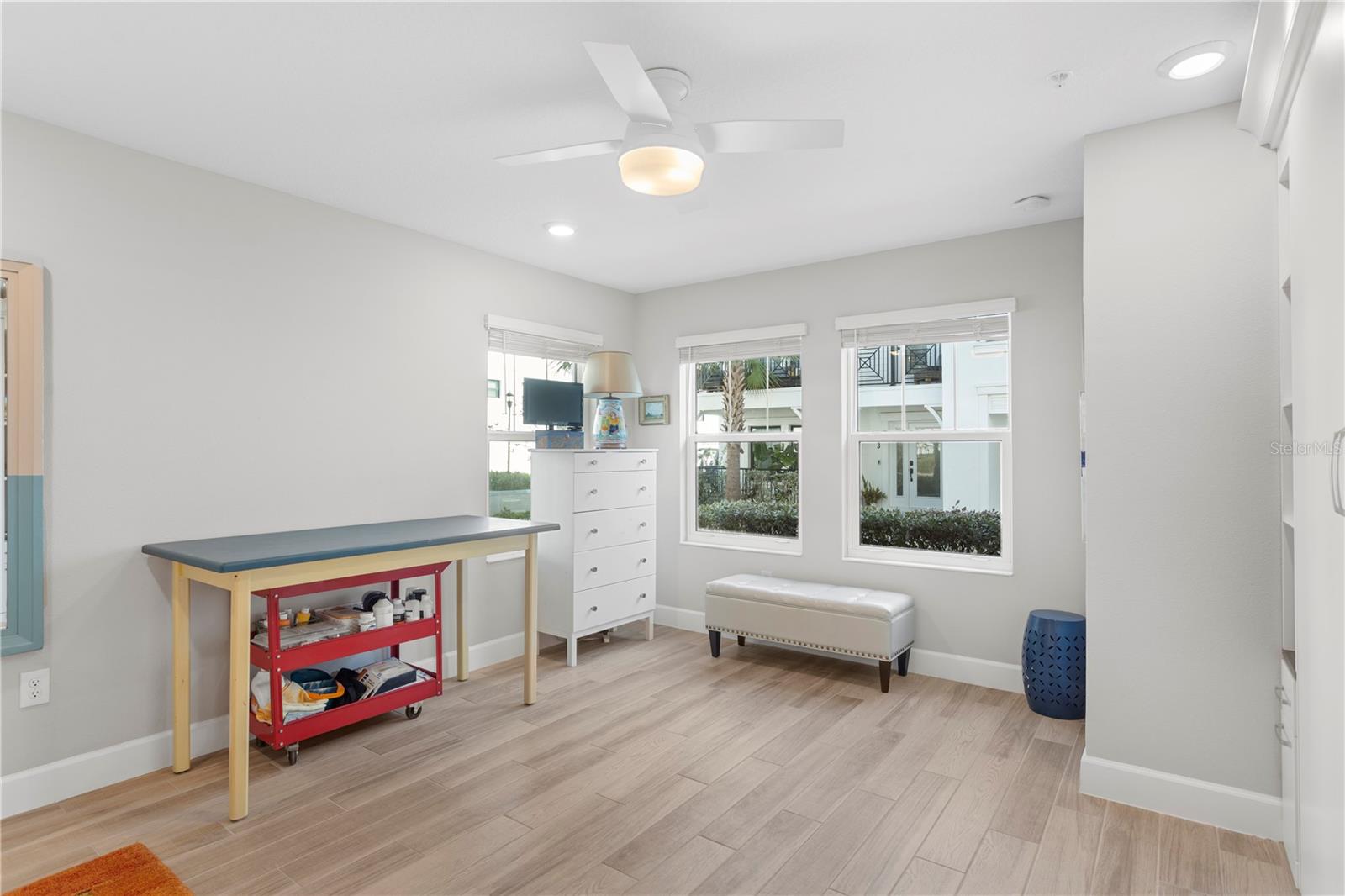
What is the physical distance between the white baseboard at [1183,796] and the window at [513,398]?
317cm

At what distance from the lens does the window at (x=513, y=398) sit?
4.20 m

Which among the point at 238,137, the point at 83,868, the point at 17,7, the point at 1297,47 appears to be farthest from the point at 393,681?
the point at 1297,47

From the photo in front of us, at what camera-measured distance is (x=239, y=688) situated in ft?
7.84

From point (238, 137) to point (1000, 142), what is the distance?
9.47 feet

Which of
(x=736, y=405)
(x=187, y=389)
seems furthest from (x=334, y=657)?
(x=736, y=405)

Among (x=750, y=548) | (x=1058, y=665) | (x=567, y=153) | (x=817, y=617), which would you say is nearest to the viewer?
(x=567, y=153)

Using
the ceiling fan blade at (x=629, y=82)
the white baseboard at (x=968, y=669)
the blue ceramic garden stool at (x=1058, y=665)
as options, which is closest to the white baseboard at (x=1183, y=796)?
the blue ceramic garden stool at (x=1058, y=665)

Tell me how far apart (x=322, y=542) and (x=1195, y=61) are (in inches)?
134

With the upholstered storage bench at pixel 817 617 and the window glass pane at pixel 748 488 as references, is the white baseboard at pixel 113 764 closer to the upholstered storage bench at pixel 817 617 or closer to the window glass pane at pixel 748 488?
the upholstered storage bench at pixel 817 617

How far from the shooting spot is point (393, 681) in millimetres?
3154

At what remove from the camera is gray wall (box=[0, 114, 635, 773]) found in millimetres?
2525

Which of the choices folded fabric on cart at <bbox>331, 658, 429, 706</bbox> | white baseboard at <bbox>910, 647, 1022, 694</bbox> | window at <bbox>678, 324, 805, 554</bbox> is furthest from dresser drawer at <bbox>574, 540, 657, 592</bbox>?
white baseboard at <bbox>910, 647, 1022, 694</bbox>

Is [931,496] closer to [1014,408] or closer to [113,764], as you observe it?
[1014,408]

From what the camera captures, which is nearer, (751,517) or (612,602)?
(612,602)
